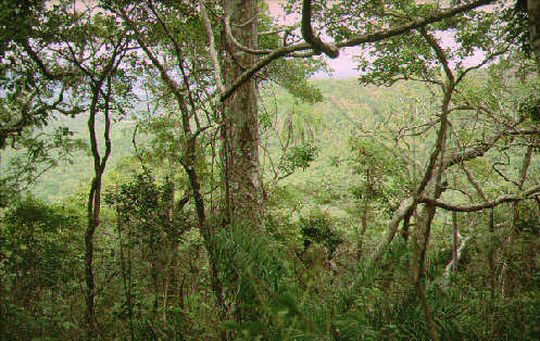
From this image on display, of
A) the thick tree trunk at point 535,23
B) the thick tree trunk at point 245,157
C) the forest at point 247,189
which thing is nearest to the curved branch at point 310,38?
the forest at point 247,189

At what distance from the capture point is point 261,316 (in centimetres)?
213

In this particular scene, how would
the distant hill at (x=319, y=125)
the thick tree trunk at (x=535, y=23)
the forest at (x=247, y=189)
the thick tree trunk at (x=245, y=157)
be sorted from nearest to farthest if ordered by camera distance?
the thick tree trunk at (x=535, y=23), the forest at (x=247, y=189), the thick tree trunk at (x=245, y=157), the distant hill at (x=319, y=125)

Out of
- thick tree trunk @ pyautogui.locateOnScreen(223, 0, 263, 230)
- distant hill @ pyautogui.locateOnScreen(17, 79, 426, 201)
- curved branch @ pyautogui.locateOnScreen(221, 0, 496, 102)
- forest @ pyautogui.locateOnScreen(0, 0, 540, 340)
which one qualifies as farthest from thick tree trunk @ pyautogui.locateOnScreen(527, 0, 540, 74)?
thick tree trunk @ pyautogui.locateOnScreen(223, 0, 263, 230)

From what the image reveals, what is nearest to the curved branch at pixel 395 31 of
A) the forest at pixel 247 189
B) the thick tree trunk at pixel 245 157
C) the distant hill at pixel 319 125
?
the forest at pixel 247 189

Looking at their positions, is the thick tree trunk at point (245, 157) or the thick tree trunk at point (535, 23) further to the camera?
the thick tree trunk at point (245, 157)

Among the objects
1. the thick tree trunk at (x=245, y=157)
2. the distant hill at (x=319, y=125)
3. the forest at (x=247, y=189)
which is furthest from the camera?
the distant hill at (x=319, y=125)

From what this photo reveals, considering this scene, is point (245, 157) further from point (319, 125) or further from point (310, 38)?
point (319, 125)

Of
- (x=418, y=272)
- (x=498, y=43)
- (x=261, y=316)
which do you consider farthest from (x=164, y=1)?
(x=498, y=43)

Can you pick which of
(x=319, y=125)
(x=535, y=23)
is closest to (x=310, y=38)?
(x=535, y=23)

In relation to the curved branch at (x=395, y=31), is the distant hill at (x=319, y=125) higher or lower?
higher

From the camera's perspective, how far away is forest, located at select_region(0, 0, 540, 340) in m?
2.18

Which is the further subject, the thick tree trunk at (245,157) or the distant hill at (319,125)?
the distant hill at (319,125)

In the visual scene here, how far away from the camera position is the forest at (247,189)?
85.9 inches

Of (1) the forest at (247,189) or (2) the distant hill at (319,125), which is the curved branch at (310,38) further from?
(2) the distant hill at (319,125)
